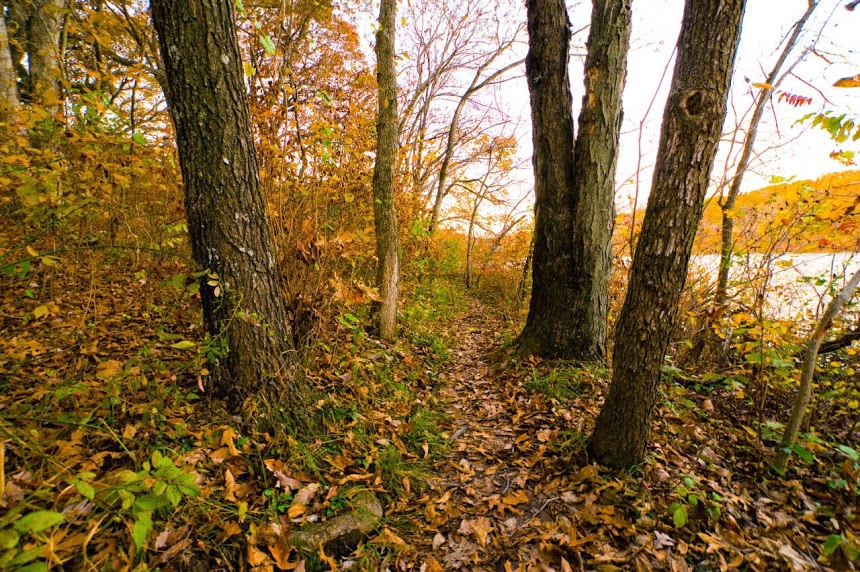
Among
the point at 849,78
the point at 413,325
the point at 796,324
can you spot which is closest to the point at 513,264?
the point at 413,325

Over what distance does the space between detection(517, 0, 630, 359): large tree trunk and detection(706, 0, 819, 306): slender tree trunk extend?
164 cm

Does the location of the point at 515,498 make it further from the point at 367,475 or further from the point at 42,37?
the point at 42,37

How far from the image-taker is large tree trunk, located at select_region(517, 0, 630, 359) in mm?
4000

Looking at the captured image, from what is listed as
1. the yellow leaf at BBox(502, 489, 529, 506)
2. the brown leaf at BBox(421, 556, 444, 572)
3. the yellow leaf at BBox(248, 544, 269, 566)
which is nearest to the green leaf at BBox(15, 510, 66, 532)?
the yellow leaf at BBox(248, 544, 269, 566)

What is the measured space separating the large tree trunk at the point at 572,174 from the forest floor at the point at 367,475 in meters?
0.84

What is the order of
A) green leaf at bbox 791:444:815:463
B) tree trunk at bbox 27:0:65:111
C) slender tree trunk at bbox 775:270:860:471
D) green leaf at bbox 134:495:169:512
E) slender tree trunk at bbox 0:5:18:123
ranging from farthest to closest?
tree trunk at bbox 27:0:65:111 → slender tree trunk at bbox 0:5:18:123 → green leaf at bbox 791:444:815:463 → slender tree trunk at bbox 775:270:860:471 → green leaf at bbox 134:495:169:512

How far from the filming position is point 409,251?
853 cm

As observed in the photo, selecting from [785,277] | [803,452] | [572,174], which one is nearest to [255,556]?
[803,452]

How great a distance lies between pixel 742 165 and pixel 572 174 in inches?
137

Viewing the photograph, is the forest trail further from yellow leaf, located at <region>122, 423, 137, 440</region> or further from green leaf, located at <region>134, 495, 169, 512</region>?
yellow leaf, located at <region>122, 423, 137, 440</region>

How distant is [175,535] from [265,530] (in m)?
0.47

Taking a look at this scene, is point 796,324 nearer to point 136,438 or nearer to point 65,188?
point 136,438

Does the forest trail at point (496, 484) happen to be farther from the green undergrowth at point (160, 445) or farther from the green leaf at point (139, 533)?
the green leaf at point (139, 533)

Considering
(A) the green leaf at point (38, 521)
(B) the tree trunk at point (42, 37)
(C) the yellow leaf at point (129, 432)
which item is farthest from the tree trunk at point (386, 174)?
(B) the tree trunk at point (42, 37)
